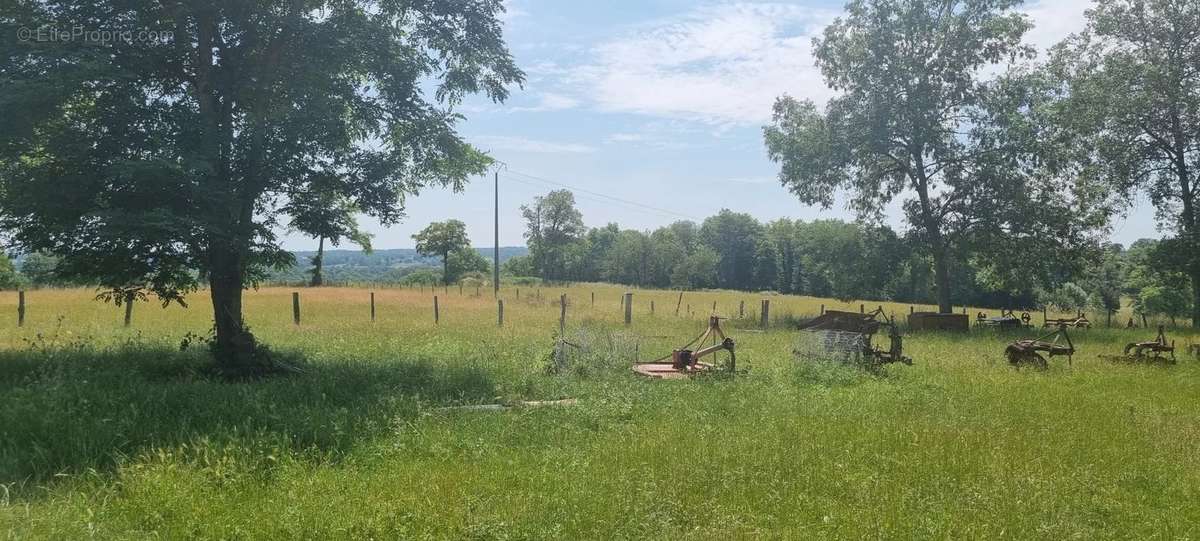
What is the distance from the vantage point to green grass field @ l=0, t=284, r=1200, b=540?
5.41m

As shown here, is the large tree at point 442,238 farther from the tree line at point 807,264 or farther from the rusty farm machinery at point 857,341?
the rusty farm machinery at point 857,341

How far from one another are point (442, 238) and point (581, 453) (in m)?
83.1

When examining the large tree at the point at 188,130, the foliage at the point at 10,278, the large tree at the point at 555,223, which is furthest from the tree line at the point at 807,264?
the foliage at the point at 10,278

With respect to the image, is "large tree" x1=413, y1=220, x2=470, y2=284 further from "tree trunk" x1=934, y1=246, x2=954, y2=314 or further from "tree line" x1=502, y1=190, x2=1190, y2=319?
"tree trunk" x1=934, y1=246, x2=954, y2=314

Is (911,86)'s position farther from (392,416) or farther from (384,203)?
(392,416)

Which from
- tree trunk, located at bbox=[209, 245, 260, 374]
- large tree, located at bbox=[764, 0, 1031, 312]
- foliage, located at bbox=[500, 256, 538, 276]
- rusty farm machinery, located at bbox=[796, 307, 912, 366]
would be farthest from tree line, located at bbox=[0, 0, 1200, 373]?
foliage, located at bbox=[500, 256, 538, 276]

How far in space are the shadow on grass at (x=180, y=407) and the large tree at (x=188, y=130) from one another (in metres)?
1.44

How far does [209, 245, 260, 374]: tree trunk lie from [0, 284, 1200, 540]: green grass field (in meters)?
0.52

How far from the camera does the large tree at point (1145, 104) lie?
25.5m

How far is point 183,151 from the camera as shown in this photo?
10172 mm

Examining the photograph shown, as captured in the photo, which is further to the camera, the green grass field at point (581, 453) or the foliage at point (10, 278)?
the foliage at point (10, 278)

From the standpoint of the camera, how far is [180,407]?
8.47 metres

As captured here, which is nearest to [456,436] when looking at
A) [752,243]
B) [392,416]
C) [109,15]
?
[392,416]

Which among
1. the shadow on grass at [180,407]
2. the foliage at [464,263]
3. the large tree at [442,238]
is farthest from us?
the foliage at [464,263]
